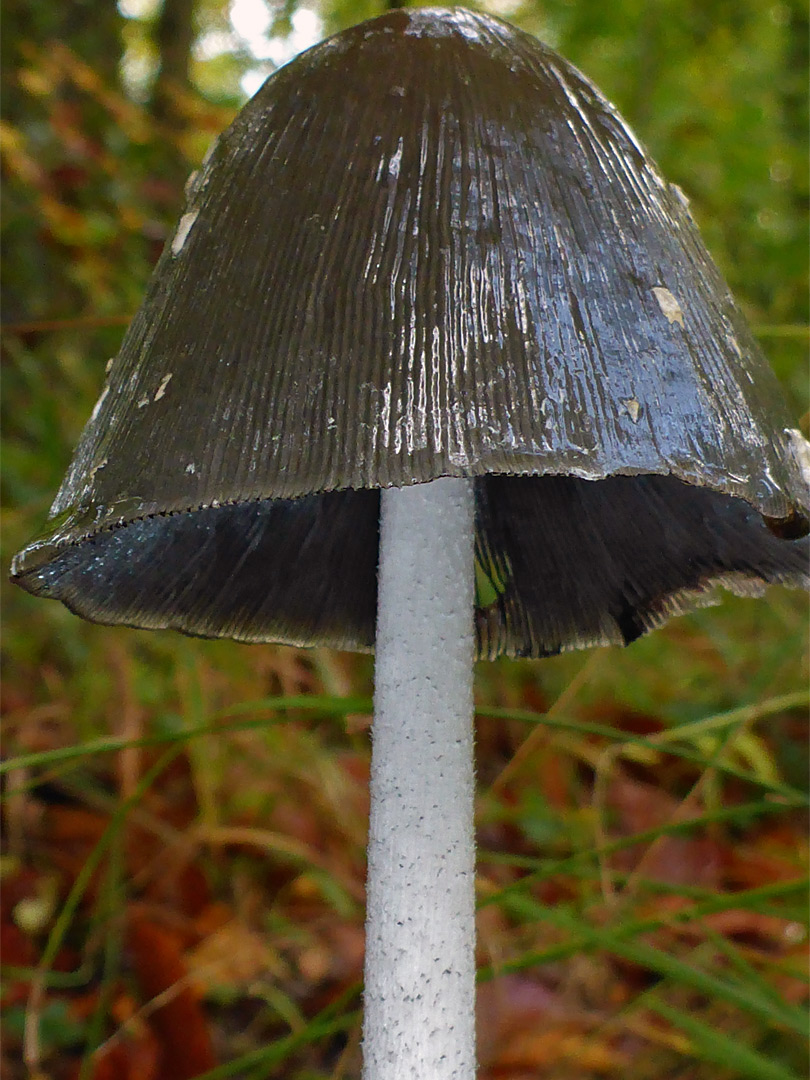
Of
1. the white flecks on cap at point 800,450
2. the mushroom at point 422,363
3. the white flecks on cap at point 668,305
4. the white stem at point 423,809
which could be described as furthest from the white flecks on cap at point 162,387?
the white flecks on cap at point 800,450

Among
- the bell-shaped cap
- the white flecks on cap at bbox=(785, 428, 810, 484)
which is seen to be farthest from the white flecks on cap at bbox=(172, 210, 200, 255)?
the white flecks on cap at bbox=(785, 428, 810, 484)

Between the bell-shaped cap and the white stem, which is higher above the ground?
the bell-shaped cap

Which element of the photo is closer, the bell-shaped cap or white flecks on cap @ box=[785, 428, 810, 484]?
the bell-shaped cap

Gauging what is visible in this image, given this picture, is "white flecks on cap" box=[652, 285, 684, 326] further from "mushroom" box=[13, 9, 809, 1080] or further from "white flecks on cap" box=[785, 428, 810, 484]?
"white flecks on cap" box=[785, 428, 810, 484]

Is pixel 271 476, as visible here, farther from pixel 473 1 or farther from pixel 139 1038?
pixel 473 1

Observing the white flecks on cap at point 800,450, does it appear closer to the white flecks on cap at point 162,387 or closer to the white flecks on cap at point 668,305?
the white flecks on cap at point 668,305

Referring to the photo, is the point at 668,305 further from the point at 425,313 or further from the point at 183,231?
the point at 183,231

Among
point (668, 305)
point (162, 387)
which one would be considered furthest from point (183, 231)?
point (668, 305)
